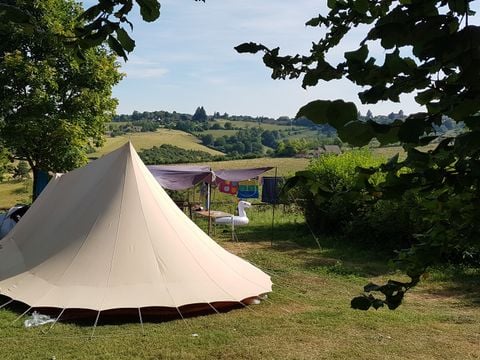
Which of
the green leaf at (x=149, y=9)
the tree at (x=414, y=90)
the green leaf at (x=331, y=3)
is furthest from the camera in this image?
the green leaf at (x=331, y=3)

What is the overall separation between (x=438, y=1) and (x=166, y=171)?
1209cm

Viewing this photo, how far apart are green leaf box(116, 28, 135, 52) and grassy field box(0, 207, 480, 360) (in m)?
4.17

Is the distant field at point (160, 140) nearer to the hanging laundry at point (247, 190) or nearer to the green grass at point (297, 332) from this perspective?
the hanging laundry at point (247, 190)

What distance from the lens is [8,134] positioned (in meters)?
14.1

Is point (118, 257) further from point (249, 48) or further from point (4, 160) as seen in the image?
point (4, 160)

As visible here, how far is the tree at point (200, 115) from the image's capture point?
8756 cm

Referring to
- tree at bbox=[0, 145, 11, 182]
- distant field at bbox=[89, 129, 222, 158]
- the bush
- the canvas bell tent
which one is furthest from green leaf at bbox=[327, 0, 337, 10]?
distant field at bbox=[89, 129, 222, 158]

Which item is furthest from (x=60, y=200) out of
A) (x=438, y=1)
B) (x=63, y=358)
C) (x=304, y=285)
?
(x=438, y=1)

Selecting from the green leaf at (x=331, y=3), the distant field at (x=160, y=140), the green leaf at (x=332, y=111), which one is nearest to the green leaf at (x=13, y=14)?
the green leaf at (x=332, y=111)

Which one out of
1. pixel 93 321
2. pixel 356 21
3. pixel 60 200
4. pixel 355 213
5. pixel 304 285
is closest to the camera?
pixel 356 21

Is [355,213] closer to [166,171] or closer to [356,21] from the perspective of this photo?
[166,171]

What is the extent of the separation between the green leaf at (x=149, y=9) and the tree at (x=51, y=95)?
42.6 ft

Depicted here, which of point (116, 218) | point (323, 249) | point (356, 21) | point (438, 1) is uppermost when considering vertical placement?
point (356, 21)

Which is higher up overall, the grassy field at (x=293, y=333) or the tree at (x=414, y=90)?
the tree at (x=414, y=90)
